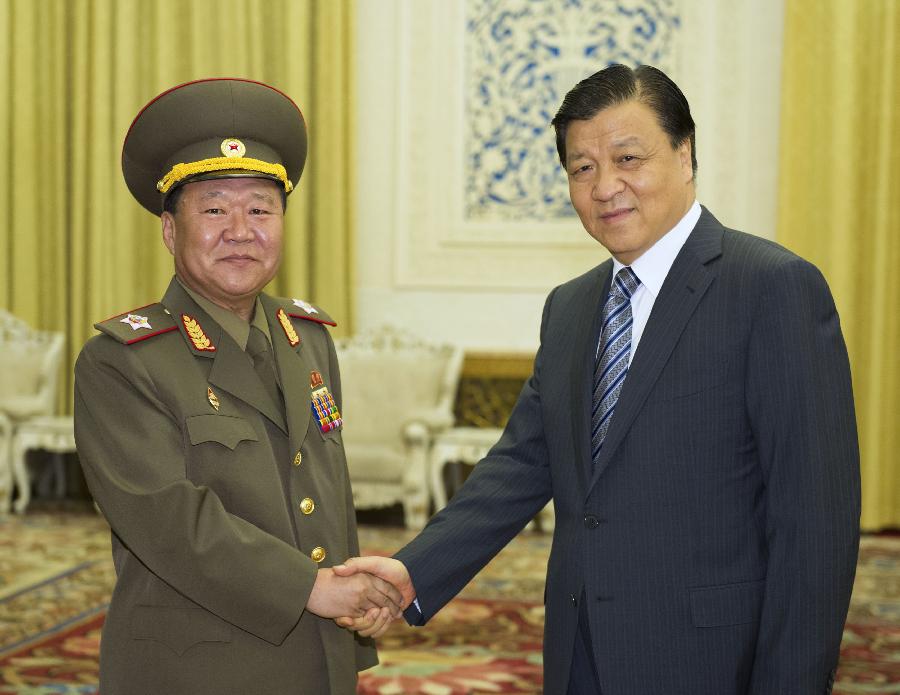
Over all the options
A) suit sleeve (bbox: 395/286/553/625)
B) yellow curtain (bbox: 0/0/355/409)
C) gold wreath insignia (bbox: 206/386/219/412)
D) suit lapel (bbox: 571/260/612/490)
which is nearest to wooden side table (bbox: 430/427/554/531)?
yellow curtain (bbox: 0/0/355/409)

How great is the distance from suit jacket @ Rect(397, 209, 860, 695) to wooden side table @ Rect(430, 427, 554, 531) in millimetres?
4264

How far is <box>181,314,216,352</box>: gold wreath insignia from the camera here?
1.91 metres

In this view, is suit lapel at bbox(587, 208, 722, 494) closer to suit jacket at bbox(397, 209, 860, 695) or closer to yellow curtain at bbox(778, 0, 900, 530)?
suit jacket at bbox(397, 209, 860, 695)

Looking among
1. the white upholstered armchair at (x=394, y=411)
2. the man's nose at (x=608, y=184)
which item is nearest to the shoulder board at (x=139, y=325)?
the man's nose at (x=608, y=184)

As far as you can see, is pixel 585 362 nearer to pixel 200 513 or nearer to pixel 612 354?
pixel 612 354

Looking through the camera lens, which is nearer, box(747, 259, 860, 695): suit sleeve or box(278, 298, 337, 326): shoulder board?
box(747, 259, 860, 695): suit sleeve

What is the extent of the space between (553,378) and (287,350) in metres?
0.50

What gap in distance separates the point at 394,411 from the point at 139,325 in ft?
15.0

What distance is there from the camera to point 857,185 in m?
6.37

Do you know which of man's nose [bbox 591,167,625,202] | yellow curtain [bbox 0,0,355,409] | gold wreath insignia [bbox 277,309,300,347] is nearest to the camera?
man's nose [bbox 591,167,625,202]

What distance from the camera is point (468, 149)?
7.03 m

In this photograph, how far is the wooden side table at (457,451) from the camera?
6191 mm

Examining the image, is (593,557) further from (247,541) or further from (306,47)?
(306,47)

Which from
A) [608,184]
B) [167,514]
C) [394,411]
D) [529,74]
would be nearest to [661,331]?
[608,184]
